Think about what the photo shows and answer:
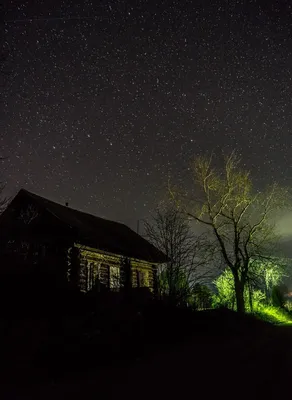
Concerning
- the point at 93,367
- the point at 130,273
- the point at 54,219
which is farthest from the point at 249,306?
the point at 93,367

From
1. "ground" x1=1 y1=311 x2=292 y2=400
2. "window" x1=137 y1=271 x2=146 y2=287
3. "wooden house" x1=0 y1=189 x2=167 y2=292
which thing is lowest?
"ground" x1=1 y1=311 x2=292 y2=400

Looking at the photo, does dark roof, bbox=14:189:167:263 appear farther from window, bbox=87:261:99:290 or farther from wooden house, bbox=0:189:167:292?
window, bbox=87:261:99:290

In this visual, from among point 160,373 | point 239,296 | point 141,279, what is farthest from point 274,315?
point 160,373

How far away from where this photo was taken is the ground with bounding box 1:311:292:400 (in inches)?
207

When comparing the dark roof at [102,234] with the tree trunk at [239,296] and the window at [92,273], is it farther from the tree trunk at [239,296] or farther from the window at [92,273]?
the tree trunk at [239,296]

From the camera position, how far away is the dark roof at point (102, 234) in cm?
2088

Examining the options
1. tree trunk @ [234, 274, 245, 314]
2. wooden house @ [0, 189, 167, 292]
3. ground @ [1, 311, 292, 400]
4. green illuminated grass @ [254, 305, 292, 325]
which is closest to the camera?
ground @ [1, 311, 292, 400]

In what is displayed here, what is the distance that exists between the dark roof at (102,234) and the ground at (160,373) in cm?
1000

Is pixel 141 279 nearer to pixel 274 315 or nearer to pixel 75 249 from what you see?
pixel 75 249

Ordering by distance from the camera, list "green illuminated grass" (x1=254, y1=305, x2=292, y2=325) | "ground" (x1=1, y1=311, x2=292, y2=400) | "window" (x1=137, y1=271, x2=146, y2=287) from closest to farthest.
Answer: "ground" (x1=1, y1=311, x2=292, y2=400) < "green illuminated grass" (x1=254, y1=305, x2=292, y2=325) < "window" (x1=137, y1=271, x2=146, y2=287)

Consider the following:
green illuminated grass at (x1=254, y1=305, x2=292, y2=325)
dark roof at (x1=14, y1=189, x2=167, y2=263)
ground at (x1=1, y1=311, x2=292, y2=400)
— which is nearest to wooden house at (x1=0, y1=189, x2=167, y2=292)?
dark roof at (x1=14, y1=189, x2=167, y2=263)

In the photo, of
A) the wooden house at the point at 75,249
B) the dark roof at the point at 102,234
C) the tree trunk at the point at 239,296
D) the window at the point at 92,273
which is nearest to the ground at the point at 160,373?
the wooden house at the point at 75,249

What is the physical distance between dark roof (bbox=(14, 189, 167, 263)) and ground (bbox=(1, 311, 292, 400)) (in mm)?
10002

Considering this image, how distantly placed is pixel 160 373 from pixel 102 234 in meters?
17.3
